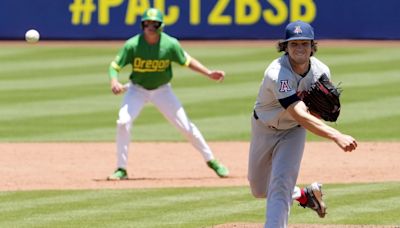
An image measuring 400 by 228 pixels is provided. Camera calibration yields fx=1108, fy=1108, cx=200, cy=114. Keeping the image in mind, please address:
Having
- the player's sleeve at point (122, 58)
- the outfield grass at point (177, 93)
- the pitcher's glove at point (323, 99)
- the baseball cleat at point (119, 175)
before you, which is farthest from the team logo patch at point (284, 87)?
the outfield grass at point (177, 93)

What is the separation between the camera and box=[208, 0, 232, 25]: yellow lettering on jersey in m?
26.7

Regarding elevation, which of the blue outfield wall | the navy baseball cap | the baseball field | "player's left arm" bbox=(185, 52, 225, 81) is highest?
the navy baseball cap

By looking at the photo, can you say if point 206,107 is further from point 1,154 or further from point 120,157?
point 120,157

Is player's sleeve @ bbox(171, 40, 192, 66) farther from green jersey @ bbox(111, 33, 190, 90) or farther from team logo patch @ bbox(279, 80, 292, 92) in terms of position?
team logo patch @ bbox(279, 80, 292, 92)

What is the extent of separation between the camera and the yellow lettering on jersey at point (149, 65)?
12348 mm

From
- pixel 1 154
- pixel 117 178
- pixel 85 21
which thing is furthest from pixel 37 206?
pixel 85 21

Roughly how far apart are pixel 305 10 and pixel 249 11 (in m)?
1.38

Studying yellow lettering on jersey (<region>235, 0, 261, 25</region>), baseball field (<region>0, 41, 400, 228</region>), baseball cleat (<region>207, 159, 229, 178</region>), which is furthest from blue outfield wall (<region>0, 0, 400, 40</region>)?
baseball cleat (<region>207, 159, 229, 178</region>)

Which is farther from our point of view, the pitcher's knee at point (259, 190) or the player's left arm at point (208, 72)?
the player's left arm at point (208, 72)

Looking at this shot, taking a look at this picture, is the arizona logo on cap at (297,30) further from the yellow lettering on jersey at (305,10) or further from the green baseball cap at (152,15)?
the yellow lettering on jersey at (305,10)

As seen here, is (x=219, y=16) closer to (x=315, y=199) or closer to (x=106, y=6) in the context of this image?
(x=106, y=6)

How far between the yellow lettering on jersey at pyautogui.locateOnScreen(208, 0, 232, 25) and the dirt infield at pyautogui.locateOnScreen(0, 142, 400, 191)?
11.5 m

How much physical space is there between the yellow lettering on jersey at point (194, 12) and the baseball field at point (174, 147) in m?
0.70

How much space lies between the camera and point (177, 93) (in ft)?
65.2
